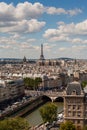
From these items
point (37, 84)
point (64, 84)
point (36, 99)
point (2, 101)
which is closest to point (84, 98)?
point (2, 101)

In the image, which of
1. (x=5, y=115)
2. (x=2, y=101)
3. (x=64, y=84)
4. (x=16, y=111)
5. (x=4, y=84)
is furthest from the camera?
(x=64, y=84)

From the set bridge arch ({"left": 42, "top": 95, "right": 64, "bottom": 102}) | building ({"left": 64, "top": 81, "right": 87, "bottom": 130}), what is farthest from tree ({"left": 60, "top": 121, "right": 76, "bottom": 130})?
bridge arch ({"left": 42, "top": 95, "right": 64, "bottom": 102})

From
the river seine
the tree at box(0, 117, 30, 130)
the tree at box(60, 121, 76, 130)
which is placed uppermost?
the tree at box(0, 117, 30, 130)

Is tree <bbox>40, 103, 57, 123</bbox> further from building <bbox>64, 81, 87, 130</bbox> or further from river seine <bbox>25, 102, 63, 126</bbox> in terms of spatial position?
building <bbox>64, 81, 87, 130</bbox>

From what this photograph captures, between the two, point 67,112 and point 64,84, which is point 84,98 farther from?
point 64,84

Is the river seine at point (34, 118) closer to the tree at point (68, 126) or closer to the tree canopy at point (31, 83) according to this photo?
the tree at point (68, 126)

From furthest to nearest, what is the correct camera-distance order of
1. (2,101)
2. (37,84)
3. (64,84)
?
(64,84), (37,84), (2,101)

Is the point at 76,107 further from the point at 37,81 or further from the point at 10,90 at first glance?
the point at 37,81

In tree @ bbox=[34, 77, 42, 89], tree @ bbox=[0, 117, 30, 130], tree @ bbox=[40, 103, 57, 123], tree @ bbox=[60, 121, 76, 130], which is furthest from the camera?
tree @ bbox=[34, 77, 42, 89]
